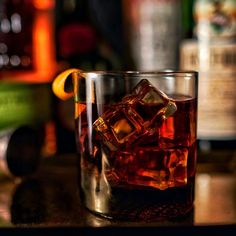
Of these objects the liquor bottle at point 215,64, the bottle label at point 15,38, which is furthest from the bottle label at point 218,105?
the bottle label at point 15,38

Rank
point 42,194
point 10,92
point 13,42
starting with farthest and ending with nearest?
1. point 13,42
2. point 10,92
3. point 42,194

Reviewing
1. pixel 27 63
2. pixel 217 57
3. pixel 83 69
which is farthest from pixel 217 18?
pixel 27 63

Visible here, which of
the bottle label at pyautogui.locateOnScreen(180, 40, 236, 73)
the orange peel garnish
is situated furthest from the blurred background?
the orange peel garnish

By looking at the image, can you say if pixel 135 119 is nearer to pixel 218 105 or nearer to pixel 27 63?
pixel 218 105

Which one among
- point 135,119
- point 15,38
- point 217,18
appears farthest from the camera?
point 15,38

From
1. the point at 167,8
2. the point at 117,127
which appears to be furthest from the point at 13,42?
the point at 117,127

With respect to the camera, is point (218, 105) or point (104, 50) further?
point (104, 50)

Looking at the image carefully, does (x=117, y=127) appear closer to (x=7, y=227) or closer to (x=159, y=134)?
(x=159, y=134)
